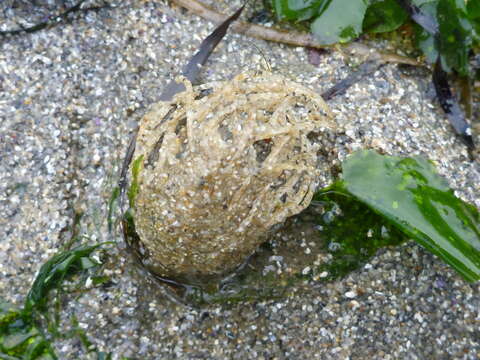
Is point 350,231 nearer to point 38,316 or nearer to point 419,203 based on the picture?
point 419,203

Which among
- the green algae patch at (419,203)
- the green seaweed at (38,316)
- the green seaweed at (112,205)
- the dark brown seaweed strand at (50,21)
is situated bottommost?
the green seaweed at (38,316)

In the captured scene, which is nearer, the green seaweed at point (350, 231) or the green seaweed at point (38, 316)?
the green seaweed at point (38, 316)

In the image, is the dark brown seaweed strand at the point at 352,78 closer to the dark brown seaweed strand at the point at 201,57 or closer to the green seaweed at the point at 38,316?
the dark brown seaweed strand at the point at 201,57

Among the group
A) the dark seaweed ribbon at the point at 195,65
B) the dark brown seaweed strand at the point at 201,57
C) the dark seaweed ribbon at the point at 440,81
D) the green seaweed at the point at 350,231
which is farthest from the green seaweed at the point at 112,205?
the dark seaweed ribbon at the point at 440,81

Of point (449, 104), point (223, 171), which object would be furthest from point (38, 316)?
point (449, 104)

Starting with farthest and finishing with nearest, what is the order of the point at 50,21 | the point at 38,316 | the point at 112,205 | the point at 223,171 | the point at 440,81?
the point at 440,81 → the point at 50,21 → the point at 112,205 → the point at 38,316 → the point at 223,171

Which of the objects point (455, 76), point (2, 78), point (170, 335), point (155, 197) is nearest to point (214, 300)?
point (170, 335)

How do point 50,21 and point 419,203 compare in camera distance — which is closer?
point 419,203
